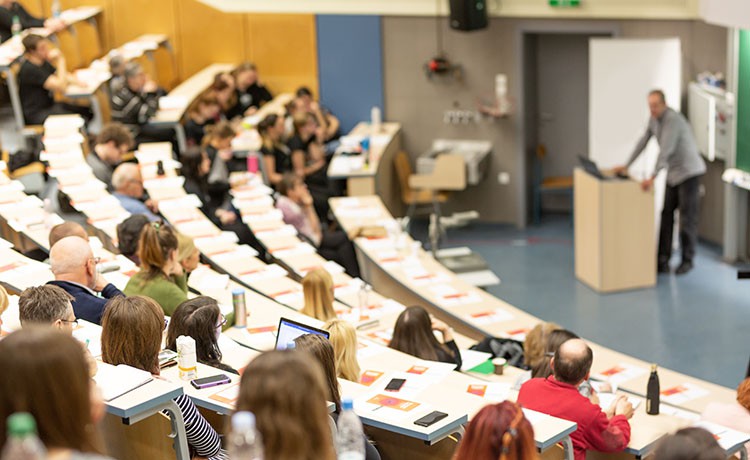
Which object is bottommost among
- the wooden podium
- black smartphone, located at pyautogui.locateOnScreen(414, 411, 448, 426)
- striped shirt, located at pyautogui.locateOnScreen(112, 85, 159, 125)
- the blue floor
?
the blue floor

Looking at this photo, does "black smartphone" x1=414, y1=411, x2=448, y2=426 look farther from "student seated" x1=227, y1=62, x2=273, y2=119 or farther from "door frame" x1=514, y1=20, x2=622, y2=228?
"door frame" x1=514, y1=20, x2=622, y2=228

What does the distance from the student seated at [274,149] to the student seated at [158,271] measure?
15.1 feet

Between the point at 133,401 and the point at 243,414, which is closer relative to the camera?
the point at 243,414

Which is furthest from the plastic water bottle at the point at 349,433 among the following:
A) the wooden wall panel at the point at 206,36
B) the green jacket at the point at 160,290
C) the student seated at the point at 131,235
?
the wooden wall panel at the point at 206,36

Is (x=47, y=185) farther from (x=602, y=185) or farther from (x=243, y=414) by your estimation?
(x=243, y=414)

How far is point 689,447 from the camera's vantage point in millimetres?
2893

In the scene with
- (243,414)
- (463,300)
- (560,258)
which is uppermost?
(243,414)

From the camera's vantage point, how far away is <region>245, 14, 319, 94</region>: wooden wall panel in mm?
13023

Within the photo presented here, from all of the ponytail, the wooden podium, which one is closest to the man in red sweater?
the ponytail

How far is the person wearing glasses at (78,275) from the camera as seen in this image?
5.34 meters

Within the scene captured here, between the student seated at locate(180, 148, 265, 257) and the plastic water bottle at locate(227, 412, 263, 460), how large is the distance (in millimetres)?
6828

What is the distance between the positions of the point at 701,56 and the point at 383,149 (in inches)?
143

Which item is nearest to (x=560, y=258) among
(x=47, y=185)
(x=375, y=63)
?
(x=375, y=63)

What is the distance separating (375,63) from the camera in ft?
42.3
